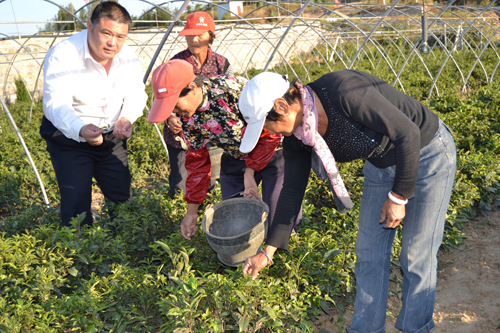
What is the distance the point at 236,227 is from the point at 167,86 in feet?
3.18

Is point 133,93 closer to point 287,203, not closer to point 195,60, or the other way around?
point 195,60

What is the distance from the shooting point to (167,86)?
192cm

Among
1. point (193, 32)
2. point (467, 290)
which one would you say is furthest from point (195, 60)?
point (467, 290)

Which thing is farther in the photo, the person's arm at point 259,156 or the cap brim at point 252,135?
the person's arm at point 259,156

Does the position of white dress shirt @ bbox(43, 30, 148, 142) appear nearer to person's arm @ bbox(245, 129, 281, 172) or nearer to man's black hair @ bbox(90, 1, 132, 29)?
man's black hair @ bbox(90, 1, 132, 29)

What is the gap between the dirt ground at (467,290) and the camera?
2.42m

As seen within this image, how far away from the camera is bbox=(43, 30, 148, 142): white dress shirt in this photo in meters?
2.50

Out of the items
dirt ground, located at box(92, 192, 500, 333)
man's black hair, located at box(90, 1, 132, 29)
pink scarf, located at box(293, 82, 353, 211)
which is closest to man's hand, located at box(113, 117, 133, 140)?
man's black hair, located at box(90, 1, 132, 29)

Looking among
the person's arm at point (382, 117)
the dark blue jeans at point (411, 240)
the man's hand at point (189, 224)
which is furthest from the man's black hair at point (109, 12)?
the dark blue jeans at point (411, 240)

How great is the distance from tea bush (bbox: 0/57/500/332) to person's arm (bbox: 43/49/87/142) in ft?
2.07

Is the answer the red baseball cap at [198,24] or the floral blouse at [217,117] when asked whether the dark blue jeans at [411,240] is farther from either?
the red baseball cap at [198,24]

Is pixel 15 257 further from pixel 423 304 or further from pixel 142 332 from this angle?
pixel 423 304

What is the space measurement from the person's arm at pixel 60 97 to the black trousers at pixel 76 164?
5.1 inches

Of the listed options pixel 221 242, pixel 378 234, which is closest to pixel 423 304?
pixel 378 234
